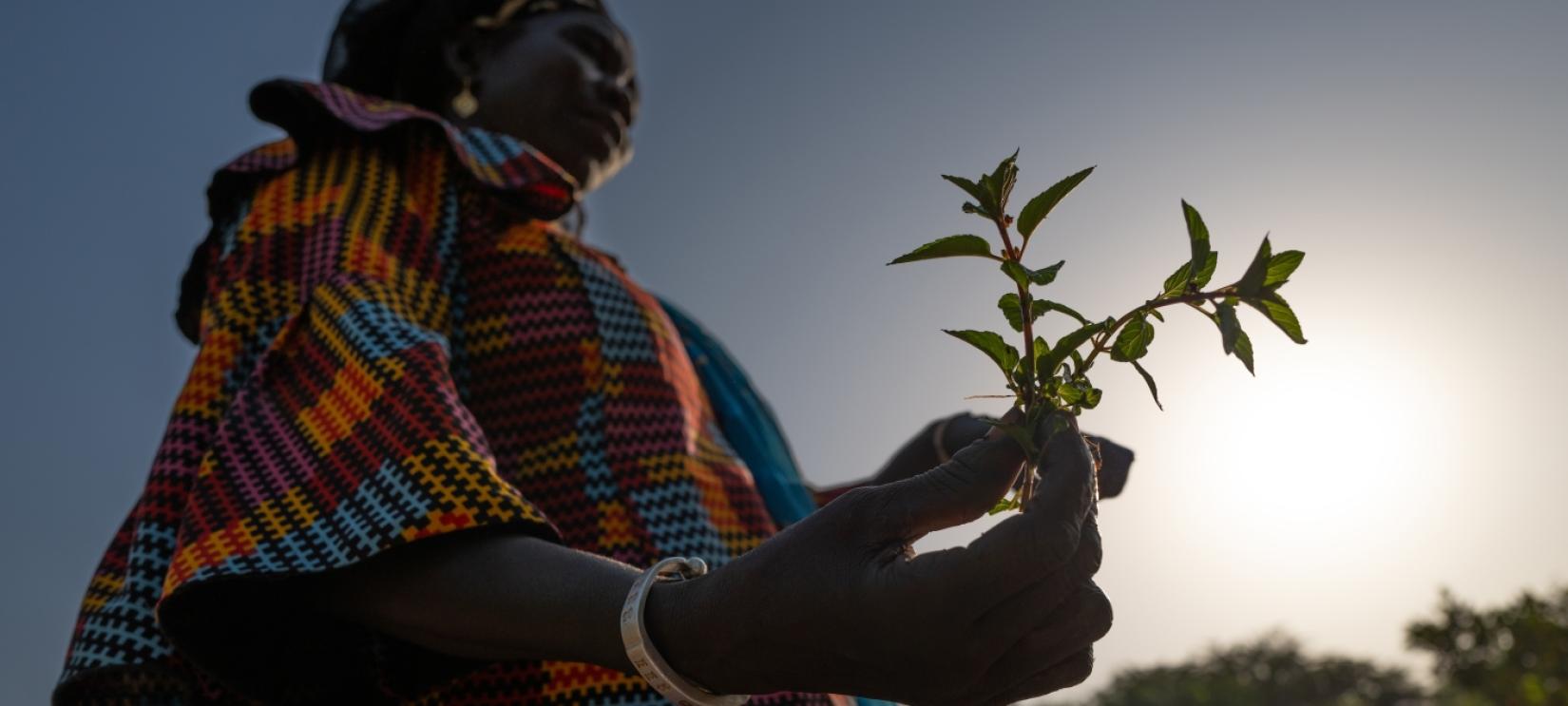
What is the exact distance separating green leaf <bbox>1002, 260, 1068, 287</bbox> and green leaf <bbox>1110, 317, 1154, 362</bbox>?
0.08 m

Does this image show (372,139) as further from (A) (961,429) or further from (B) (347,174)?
(A) (961,429)

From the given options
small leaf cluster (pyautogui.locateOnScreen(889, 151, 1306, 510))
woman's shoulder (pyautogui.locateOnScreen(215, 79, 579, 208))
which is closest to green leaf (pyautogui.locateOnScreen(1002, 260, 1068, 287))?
small leaf cluster (pyautogui.locateOnScreen(889, 151, 1306, 510))

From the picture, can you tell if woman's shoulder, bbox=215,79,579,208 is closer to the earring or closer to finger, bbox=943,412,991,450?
the earring

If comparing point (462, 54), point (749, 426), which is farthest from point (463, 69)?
point (749, 426)

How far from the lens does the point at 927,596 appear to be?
827mm

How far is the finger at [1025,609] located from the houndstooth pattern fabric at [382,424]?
46 centimetres

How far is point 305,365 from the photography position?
1379mm

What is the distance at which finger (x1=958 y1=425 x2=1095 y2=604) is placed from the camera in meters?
0.81

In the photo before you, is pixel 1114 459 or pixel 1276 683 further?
pixel 1276 683

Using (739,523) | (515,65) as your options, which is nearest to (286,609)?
(739,523)

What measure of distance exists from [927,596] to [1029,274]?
0.82ft

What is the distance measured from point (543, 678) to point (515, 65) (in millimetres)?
1303

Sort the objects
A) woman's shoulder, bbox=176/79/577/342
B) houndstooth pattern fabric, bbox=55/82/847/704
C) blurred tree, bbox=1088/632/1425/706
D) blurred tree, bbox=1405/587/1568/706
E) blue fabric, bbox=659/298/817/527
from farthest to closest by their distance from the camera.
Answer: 1. blurred tree, bbox=1088/632/1425/706
2. blurred tree, bbox=1405/587/1568/706
3. blue fabric, bbox=659/298/817/527
4. woman's shoulder, bbox=176/79/577/342
5. houndstooth pattern fabric, bbox=55/82/847/704

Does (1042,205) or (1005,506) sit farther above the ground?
(1042,205)
